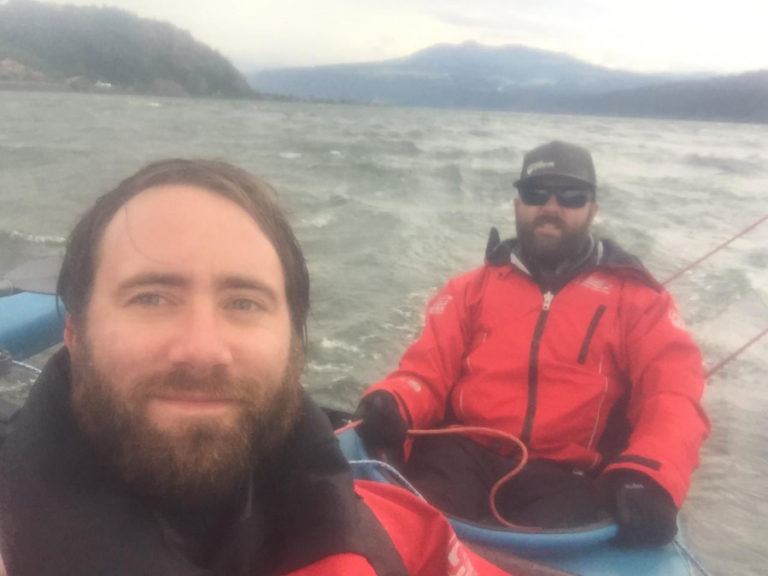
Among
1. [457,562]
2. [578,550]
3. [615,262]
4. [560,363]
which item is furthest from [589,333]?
[457,562]

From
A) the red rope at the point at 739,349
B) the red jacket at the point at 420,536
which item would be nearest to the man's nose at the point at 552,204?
the red rope at the point at 739,349

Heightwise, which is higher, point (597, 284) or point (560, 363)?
point (597, 284)

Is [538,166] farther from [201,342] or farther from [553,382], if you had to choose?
[201,342]

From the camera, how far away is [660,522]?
2334mm

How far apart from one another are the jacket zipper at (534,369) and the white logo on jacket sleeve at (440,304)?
1.47 ft

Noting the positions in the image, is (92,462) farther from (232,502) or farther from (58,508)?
(232,502)

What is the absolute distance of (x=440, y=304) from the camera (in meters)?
3.31

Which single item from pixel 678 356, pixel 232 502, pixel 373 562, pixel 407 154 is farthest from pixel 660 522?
pixel 407 154

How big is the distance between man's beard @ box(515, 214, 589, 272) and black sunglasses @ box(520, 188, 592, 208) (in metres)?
0.08

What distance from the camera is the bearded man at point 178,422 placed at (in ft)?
3.46

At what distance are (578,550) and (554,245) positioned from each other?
4.39 ft

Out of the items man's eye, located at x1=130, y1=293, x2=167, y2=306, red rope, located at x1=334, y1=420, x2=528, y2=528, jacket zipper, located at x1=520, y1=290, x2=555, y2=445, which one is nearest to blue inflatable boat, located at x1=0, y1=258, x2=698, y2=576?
red rope, located at x1=334, y1=420, x2=528, y2=528

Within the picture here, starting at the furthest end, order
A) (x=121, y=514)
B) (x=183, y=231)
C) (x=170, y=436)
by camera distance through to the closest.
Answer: (x=183, y=231), (x=170, y=436), (x=121, y=514)

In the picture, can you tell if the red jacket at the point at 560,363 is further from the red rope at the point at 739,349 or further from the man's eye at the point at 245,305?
the man's eye at the point at 245,305
